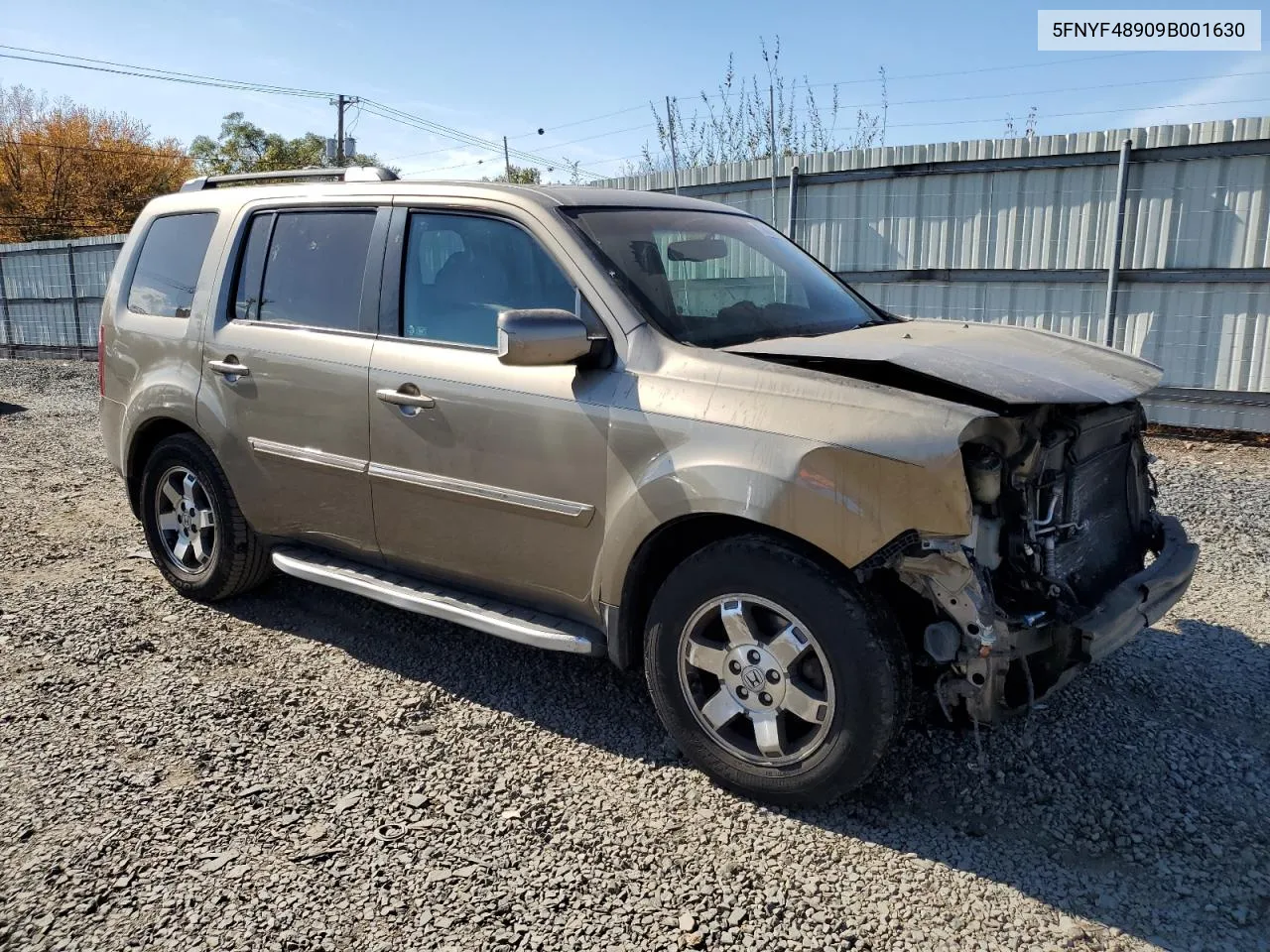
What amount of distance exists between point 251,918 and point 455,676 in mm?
1591

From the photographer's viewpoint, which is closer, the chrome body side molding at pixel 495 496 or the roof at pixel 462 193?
the chrome body side molding at pixel 495 496

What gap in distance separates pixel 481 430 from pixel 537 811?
53.0 inches

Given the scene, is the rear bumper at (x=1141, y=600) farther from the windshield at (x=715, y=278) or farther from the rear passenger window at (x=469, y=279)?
the rear passenger window at (x=469, y=279)

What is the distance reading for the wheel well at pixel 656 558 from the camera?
10.5ft

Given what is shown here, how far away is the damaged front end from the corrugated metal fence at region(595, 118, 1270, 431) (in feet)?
20.7

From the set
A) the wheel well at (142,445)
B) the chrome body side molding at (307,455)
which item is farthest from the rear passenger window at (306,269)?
the wheel well at (142,445)

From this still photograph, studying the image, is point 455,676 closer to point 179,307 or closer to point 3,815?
point 3,815

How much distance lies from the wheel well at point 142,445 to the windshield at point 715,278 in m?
2.53

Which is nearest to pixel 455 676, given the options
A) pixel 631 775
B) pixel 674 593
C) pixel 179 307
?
pixel 631 775

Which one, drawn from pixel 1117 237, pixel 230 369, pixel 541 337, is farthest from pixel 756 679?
pixel 1117 237

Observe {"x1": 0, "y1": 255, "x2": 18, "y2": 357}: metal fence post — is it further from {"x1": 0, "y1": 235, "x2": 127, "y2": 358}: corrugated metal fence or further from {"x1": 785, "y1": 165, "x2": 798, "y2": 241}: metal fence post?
{"x1": 785, "y1": 165, "x2": 798, "y2": 241}: metal fence post

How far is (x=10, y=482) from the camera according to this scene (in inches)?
315

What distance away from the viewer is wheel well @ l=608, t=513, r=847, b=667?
321 cm

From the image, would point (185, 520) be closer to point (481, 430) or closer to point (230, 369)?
point (230, 369)
